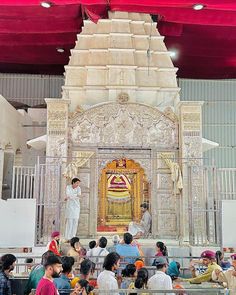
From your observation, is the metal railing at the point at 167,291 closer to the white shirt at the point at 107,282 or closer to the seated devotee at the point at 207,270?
the white shirt at the point at 107,282

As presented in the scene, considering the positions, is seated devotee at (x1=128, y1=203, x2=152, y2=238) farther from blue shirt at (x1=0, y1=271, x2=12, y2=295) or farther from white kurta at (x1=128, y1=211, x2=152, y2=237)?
blue shirt at (x1=0, y1=271, x2=12, y2=295)

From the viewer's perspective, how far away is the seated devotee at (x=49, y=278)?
3967 mm

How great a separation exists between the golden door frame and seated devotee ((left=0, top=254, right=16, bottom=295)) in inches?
297

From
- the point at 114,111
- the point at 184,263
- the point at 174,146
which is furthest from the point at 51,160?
the point at 184,263

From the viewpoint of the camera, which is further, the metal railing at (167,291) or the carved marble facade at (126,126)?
the carved marble facade at (126,126)

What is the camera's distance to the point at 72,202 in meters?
11.0

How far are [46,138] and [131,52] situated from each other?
3730 millimetres

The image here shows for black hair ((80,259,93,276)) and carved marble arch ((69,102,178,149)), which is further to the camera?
carved marble arch ((69,102,178,149))

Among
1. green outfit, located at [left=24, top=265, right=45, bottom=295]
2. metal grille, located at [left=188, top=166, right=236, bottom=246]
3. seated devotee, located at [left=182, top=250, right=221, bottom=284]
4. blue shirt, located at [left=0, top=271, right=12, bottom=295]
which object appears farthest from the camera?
metal grille, located at [left=188, top=166, right=236, bottom=246]

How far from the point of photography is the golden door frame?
41.4 ft

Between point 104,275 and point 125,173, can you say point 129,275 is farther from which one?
point 125,173

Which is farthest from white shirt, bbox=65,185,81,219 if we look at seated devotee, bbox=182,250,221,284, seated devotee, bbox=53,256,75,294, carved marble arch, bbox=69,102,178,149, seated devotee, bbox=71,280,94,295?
seated devotee, bbox=71,280,94,295

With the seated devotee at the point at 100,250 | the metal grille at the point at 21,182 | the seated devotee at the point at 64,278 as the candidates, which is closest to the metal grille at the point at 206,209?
the seated devotee at the point at 100,250

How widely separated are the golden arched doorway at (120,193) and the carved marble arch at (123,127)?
78 cm
